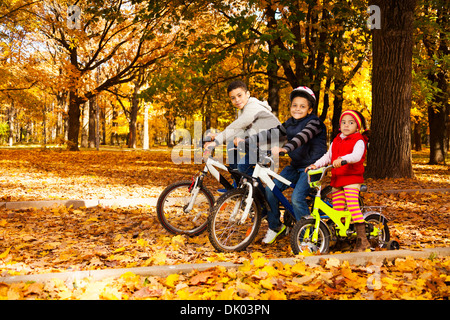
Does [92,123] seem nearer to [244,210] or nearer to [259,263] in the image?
[244,210]

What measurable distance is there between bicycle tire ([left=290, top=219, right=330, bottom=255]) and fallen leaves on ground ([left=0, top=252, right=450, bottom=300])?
398mm

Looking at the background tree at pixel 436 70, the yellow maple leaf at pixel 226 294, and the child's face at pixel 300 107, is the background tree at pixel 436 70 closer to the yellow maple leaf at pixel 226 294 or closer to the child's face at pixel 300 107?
the child's face at pixel 300 107

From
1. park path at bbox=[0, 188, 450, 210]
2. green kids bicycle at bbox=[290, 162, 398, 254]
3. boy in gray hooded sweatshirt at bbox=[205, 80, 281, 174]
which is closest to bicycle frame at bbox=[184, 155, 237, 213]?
boy in gray hooded sweatshirt at bbox=[205, 80, 281, 174]

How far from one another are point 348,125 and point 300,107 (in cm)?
63

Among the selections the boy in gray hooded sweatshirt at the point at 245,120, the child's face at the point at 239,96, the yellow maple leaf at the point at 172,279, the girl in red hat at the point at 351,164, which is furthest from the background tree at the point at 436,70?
the yellow maple leaf at the point at 172,279

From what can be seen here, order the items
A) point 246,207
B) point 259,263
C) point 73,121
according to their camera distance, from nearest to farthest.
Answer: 1. point 259,263
2. point 246,207
3. point 73,121

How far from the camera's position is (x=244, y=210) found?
4.60 m

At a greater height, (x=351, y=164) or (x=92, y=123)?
(x=92, y=123)

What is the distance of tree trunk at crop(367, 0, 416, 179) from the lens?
32.6ft

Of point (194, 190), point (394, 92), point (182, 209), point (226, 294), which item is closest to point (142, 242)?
point (182, 209)

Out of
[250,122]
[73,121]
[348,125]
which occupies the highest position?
[73,121]

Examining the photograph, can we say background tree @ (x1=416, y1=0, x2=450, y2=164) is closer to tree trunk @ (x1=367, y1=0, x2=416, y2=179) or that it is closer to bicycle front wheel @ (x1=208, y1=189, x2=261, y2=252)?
tree trunk @ (x1=367, y1=0, x2=416, y2=179)
